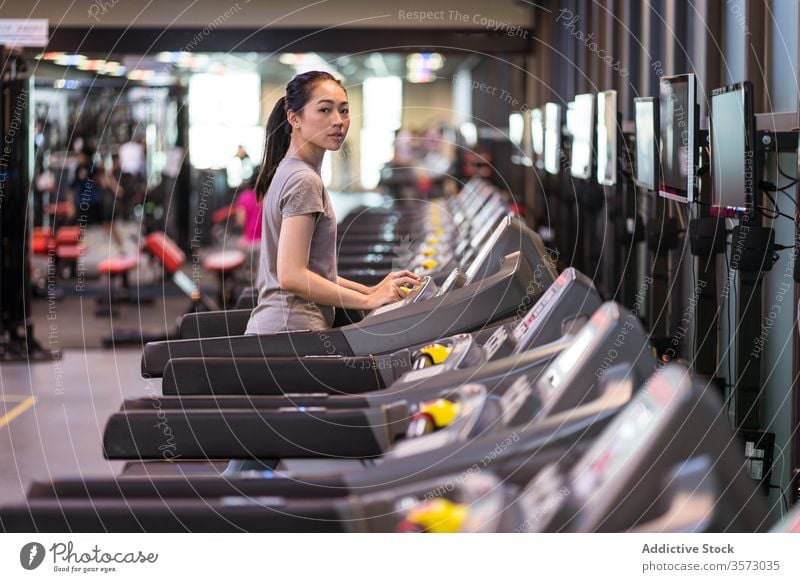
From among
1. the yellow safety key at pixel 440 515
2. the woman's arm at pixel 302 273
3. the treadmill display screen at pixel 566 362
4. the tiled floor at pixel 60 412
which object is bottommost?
the tiled floor at pixel 60 412

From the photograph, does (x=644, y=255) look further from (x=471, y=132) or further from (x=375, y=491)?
(x=471, y=132)

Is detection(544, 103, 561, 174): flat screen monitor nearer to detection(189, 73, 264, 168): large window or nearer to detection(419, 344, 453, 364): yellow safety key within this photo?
detection(189, 73, 264, 168): large window

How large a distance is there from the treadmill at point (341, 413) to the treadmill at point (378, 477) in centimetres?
33

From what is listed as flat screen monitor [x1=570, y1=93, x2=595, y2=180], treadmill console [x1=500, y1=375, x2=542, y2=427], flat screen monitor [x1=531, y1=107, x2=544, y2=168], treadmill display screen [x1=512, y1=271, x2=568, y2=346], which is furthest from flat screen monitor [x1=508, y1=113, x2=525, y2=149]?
treadmill console [x1=500, y1=375, x2=542, y2=427]

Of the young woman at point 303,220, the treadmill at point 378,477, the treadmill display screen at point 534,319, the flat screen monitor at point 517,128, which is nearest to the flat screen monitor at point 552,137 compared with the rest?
the flat screen monitor at point 517,128

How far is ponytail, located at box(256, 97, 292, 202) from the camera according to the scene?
11.2ft

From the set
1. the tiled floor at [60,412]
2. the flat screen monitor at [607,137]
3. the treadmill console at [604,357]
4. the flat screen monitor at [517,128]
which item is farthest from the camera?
the flat screen monitor at [517,128]

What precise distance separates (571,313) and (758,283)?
1181 millimetres

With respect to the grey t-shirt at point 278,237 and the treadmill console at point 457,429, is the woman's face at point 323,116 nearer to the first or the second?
the grey t-shirt at point 278,237

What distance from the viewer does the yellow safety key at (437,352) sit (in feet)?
9.79

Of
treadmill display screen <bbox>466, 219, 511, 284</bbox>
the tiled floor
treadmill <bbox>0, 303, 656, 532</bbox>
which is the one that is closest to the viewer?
treadmill <bbox>0, 303, 656, 532</bbox>

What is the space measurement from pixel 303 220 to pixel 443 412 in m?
0.94

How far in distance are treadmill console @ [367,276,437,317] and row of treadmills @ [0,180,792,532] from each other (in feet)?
0.10

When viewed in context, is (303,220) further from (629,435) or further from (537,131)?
(537,131)
